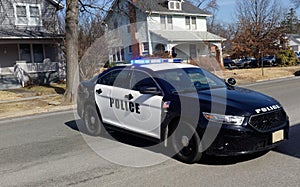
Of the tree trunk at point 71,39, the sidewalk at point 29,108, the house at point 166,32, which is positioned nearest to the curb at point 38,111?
the sidewalk at point 29,108

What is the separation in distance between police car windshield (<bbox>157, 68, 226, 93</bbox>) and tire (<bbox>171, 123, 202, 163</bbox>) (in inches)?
28.9

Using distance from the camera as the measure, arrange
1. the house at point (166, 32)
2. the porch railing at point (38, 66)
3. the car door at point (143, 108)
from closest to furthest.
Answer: the car door at point (143, 108)
the porch railing at point (38, 66)
the house at point (166, 32)

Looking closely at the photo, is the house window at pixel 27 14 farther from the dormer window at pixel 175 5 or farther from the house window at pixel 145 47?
the dormer window at pixel 175 5

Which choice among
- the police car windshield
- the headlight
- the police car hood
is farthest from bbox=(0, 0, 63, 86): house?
the headlight

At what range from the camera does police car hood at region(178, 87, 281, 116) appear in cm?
454

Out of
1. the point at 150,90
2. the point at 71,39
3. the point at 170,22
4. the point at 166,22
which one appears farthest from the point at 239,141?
the point at 170,22

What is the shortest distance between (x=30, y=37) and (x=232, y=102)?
18.9 metres

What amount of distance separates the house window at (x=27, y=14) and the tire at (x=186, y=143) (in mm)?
21357

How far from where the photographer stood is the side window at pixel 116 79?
20.3 feet

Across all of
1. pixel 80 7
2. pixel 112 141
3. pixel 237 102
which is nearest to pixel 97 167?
pixel 112 141

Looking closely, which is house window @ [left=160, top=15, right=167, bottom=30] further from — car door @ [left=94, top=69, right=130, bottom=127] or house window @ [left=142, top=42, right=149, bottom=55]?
car door @ [left=94, top=69, right=130, bottom=127]

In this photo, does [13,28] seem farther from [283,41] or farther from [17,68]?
[283,41]

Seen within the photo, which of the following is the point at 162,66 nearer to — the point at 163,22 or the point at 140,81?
the point at 140,81

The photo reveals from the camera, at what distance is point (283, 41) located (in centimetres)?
3519
